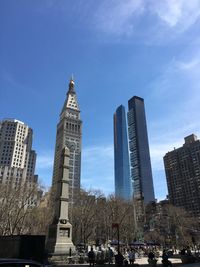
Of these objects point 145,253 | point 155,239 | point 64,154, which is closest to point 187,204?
point 155,239

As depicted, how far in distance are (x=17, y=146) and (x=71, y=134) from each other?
103ft

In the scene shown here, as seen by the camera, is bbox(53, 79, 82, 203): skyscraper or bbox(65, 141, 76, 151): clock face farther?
bbox(65, 141, 76, 151): clock face

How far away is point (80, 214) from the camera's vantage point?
52.7 m

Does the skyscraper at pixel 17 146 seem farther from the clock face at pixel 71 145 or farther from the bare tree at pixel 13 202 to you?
the bare tree at pixel 13 202

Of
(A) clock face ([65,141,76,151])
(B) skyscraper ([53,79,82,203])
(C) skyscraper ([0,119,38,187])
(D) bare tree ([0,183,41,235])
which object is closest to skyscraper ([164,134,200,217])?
(B) skyscraper ([53,79,82,203])

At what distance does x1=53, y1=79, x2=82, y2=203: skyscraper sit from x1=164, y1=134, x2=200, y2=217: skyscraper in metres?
48.6

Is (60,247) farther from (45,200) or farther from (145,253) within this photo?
(45,200)

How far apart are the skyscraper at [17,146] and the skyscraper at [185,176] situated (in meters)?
72.2

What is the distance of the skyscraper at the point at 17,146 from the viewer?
135 meters

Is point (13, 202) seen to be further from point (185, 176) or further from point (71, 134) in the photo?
point (185, 176)

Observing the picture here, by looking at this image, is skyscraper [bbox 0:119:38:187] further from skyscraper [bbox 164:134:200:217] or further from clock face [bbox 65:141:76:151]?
skyscraper [bbox 164:134:200:217]

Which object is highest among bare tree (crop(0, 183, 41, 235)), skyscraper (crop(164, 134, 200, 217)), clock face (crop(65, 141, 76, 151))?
clock face (crop(65, 141, 76, 151))

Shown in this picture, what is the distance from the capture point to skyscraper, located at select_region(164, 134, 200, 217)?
4594 inches

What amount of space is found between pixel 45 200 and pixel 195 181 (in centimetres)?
8937
